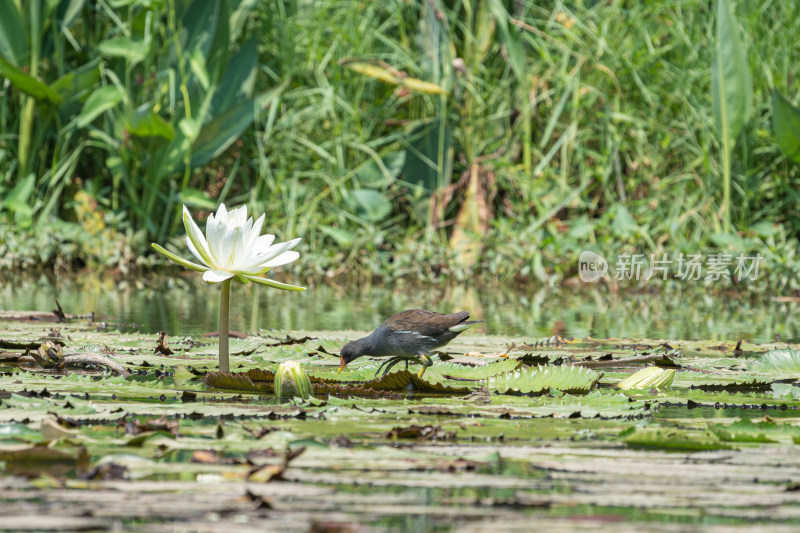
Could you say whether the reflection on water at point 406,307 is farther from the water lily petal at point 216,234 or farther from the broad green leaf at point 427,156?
the water lily petal at point 216,234

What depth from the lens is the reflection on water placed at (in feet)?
14.2

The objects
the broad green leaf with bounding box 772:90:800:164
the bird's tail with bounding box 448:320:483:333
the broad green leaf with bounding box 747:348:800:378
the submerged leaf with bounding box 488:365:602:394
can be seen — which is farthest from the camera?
the broad green leaf with bounding box 772:90:800:164

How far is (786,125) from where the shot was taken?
7.45 m

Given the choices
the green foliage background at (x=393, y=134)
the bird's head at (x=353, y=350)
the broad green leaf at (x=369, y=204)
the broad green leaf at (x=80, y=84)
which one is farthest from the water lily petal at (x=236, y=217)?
the broad green leaf at (x=80, y=84)

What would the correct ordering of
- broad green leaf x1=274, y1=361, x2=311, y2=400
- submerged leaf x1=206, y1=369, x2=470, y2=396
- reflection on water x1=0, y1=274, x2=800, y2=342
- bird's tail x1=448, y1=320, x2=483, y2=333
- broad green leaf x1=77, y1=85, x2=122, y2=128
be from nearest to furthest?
1. broad green leaf x1=274, y1=361, x2=311, y2=400
2. submerged leaf x1=206, y1=369, x2=470, y2=396
3. bird's tail x1=448, y1=320, x2=483, y2=333
4. reflection on water x1=0, y1=274, x2=800, y2=342
5. broad green leaf x1=77, y1=85, x2=122, y2=128

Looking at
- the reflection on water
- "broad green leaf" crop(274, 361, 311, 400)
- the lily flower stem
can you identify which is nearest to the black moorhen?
the lily flower stem

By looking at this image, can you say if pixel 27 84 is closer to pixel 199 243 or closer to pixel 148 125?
pixel 148 125

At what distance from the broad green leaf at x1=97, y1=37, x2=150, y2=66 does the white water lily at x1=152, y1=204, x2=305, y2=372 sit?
549cm

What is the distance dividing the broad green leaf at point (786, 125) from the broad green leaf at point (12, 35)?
18.6 feet

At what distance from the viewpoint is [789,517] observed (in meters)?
1.23

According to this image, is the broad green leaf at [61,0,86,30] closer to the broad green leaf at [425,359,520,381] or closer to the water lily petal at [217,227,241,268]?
the broad green leaf at [425,359,520,381]

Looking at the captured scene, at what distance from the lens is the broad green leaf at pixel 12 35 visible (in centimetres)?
773

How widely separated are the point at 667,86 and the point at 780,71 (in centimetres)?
91

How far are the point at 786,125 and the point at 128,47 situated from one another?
487 cm
